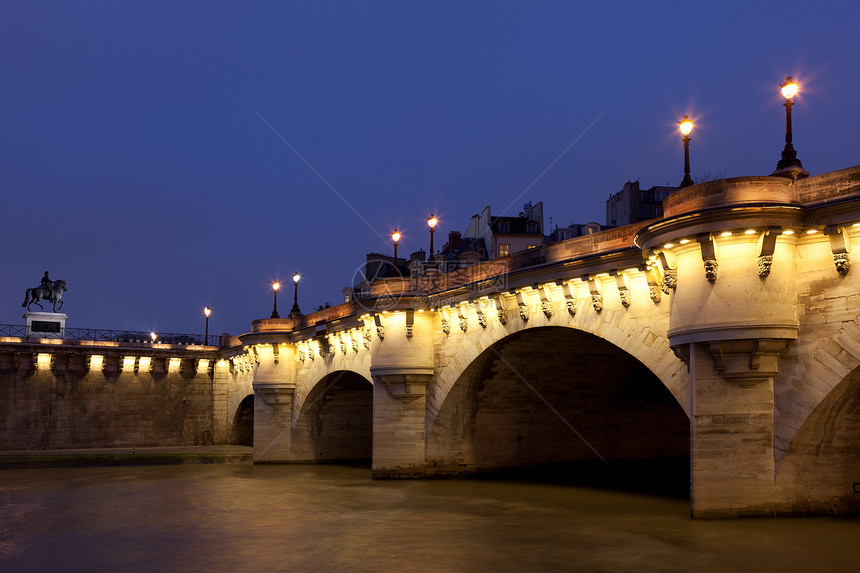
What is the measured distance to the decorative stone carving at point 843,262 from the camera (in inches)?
615

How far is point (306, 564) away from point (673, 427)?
23657 millimetres

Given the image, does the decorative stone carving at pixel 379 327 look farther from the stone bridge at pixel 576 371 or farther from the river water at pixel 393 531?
the river water at pixel 393 531

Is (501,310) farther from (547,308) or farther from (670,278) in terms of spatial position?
(670,278)

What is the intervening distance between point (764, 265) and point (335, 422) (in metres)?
28.1

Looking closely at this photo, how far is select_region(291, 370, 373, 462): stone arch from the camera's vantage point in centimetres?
3984

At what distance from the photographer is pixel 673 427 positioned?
3516 cm

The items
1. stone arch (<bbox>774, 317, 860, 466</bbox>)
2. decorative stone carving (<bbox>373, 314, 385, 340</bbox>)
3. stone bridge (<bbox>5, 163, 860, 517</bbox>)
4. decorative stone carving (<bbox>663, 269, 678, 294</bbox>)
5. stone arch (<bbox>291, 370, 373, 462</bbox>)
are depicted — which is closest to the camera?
stone arch (<bbox>774, 317, 860, 466</bbox>)

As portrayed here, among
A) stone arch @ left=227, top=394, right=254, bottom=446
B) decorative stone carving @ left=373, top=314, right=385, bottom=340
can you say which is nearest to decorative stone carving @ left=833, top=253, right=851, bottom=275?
decorative stone carving @ left=373, top=314, right=385, bottom=340

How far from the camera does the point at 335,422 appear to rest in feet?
134

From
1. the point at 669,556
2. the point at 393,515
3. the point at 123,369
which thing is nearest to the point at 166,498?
the point at 393,515

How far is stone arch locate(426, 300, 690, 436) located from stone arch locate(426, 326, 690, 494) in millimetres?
363

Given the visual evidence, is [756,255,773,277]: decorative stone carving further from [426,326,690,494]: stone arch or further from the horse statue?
the horse statue

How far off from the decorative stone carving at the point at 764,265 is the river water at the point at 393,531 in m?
5.01

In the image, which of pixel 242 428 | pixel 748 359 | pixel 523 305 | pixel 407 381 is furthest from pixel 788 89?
pixel 242 428
